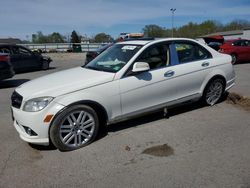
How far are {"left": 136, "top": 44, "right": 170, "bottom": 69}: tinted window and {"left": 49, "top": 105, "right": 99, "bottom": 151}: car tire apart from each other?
140 centimetres

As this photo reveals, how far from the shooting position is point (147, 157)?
14.3 feet

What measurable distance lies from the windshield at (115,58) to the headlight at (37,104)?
1295mm

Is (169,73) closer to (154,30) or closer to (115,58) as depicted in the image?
(115,58)

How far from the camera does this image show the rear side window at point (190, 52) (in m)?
6.11

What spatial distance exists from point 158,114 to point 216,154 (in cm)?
213

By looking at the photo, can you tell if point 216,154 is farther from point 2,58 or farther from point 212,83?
point 2,58

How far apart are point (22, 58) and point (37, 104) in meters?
11.9

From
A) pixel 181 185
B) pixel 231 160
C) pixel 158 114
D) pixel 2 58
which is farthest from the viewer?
pixel 2 58

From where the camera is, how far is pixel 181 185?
11.7 feet

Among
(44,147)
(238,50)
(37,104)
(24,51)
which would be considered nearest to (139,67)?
(37,104)

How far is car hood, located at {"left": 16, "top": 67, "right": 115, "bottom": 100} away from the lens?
15.3 ft

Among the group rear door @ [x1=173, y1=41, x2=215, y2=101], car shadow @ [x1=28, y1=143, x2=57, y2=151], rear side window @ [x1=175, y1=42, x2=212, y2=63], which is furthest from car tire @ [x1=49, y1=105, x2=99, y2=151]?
rear side window @ [x1=175, y1=42, x2=212, y2=63]

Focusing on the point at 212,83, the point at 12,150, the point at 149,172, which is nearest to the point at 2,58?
the point at 12,150

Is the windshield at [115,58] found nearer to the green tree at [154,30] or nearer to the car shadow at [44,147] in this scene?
the car shadow at [44,147]
